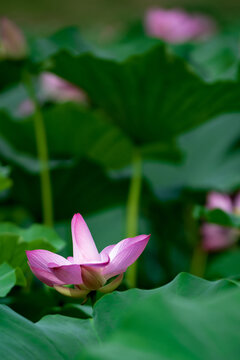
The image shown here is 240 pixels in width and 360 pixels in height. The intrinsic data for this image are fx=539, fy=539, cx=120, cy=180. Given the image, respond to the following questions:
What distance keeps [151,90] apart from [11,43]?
0.26 meters

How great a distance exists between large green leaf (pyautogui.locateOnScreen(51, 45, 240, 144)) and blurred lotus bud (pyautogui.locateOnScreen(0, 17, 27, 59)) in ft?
0.27

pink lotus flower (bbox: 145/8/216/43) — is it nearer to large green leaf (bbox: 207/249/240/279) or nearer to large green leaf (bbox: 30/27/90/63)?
large green leaf (bbox: 30/27/90/63)

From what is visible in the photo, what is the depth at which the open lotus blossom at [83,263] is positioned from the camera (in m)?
0.44

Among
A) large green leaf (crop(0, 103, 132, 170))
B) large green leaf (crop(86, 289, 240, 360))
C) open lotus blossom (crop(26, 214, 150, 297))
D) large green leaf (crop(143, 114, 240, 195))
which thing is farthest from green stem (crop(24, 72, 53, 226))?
large green leaf (crop(86, 289, 240, 360))

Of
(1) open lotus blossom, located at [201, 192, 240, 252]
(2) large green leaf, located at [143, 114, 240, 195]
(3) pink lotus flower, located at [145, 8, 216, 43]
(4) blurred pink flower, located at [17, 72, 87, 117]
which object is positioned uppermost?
(3) pink lotus flower, located at [145, 8, 216, 43]

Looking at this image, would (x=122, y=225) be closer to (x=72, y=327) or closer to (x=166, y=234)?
(x=166, y=234)

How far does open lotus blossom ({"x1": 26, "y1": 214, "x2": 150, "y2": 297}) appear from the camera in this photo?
0.44 m

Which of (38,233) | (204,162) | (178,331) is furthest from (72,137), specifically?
(178,331)

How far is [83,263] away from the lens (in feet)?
1.49

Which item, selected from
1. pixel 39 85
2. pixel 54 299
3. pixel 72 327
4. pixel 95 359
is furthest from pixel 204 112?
pixel 39 85

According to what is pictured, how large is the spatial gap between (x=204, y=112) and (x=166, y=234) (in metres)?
0.40

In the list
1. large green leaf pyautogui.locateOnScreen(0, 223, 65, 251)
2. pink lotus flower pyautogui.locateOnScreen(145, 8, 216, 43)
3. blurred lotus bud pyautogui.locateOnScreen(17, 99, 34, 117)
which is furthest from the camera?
pink lotus flower pyautogui.locateOnScreen(145, 8, 216, 43)

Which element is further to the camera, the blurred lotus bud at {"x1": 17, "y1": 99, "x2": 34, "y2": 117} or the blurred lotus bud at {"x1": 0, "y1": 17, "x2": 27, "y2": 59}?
the blurred lotus bud at {"x1": 17, "y1": 99, "x2": 34, "y2": 117}

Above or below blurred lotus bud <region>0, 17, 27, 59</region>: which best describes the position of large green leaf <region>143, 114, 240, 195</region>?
below
